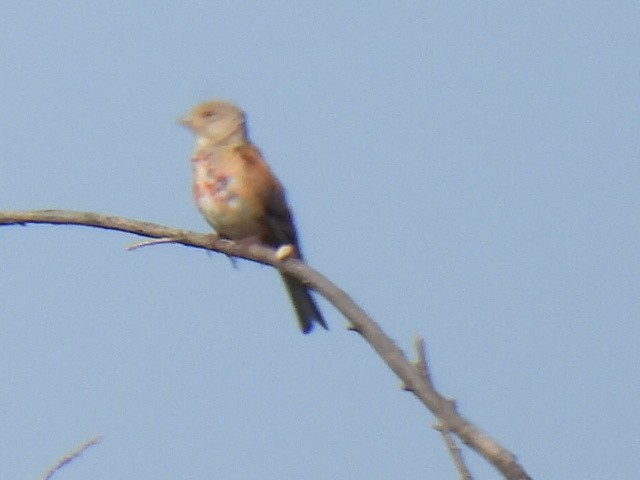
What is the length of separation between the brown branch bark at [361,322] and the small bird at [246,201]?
Result: 7.37ft

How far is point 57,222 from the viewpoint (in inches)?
221

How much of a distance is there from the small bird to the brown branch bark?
225 cm

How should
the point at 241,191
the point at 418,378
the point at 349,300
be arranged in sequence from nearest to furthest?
the point at 418,378
the point at 349,300
the point at 241,191

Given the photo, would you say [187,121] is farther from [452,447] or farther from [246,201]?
[452,447]

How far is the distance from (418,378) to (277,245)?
4700 millimetres

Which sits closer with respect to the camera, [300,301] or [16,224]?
[16,224]

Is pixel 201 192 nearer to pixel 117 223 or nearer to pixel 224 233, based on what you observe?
pixel 224 233

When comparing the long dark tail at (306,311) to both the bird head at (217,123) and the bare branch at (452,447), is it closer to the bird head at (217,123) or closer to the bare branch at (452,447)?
the bird head at (217,123)

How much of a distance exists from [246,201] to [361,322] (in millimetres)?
4252

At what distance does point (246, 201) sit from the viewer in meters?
8.68

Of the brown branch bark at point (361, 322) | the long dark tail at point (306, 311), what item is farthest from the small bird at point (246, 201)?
the brown branch bark at point (361, 322)

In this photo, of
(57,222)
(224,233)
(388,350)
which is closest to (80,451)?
(57,222)

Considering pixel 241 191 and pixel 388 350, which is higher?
pixel 241 191

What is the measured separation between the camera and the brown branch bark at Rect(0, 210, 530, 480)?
3.96m
